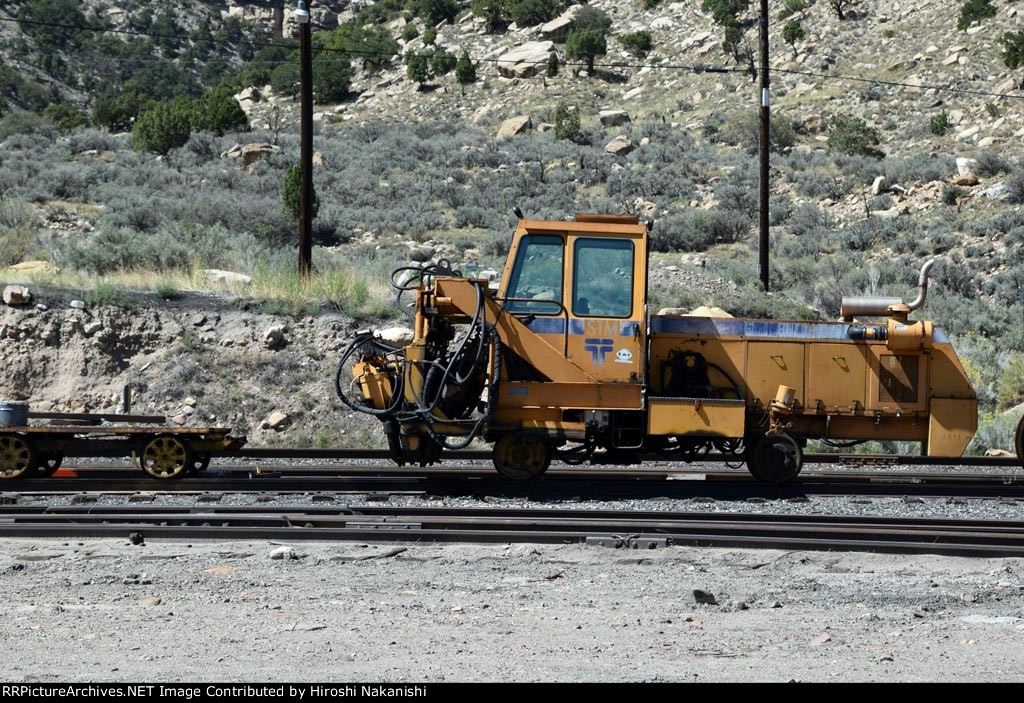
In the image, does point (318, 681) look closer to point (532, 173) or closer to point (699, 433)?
point (699, 433)

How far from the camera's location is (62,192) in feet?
120

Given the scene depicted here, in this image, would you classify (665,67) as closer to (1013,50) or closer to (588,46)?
(588,46)

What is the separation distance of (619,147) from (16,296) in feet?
99.7

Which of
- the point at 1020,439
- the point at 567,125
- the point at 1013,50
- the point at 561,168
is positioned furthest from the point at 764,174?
the point at 1013,50

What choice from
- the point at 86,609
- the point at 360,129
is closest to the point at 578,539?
the point at 86,609

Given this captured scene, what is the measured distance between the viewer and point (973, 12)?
54.9 meters

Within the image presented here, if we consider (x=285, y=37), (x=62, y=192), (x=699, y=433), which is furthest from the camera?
(x=285, y=37)

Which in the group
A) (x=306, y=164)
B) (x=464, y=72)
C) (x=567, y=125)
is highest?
(x=464, y=72)

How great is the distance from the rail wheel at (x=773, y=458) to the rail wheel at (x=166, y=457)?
6568 mm

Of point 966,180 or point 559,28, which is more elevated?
point 559,28

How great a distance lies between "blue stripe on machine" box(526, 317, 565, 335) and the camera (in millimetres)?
12438

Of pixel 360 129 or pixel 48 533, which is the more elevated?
pixel 360 129
